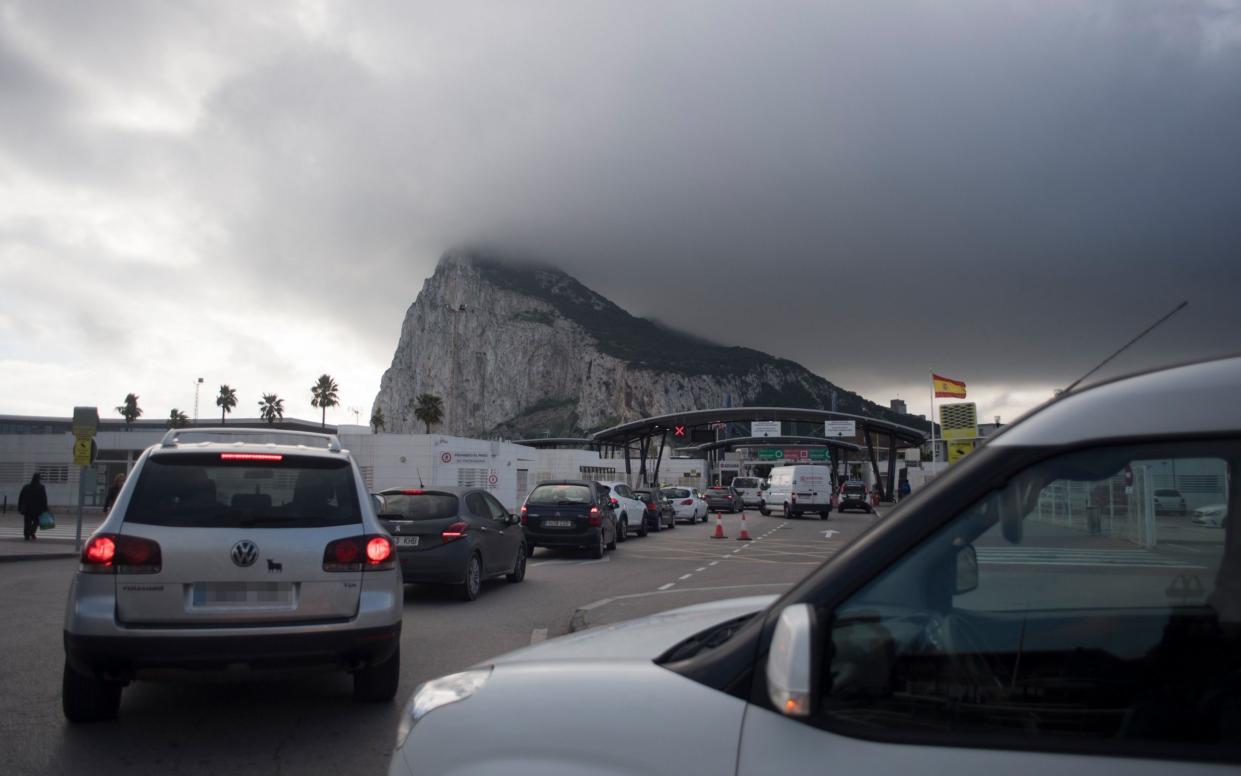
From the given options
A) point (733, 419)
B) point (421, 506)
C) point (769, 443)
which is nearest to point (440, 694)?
point (421, 506)

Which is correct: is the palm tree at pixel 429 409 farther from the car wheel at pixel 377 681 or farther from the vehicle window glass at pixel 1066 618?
the vehicle window glass at pixel 1066 618

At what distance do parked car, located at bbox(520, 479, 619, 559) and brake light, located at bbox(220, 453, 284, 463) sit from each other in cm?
1332

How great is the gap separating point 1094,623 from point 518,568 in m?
12.8

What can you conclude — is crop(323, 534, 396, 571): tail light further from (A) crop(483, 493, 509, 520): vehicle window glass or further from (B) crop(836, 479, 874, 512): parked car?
(B) crop(836, 479, 874, 512): parked car

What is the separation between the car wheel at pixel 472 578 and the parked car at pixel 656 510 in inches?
650

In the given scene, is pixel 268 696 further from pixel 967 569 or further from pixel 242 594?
pixel 967 569

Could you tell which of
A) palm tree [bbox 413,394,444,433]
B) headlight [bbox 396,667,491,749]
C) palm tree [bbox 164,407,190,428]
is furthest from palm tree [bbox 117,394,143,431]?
headlight [bbox 396,667,491,749]

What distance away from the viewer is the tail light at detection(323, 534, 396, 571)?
5621 mm

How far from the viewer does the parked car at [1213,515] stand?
2.01m

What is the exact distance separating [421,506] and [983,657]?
426 inches

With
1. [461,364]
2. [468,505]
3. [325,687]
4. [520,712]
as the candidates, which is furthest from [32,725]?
[461,364]

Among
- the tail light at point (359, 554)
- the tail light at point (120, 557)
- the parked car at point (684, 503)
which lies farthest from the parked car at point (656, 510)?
the tail light at point (120, 557)

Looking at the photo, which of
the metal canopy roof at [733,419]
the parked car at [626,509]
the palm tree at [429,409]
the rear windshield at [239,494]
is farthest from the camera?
the palm tree at [429,409]

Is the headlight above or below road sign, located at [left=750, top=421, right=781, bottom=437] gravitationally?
below
